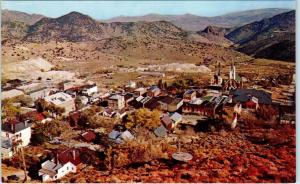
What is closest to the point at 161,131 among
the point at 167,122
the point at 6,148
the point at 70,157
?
the point at 167,122

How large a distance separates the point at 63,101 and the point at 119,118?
39.1 inches

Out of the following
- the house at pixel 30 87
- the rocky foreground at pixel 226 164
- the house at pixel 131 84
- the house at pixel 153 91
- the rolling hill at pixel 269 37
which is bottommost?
the rocky foreground at pixel 226 164

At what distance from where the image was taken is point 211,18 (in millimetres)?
6848

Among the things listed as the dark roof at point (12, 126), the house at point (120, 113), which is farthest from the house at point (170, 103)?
the dark roof at point (12, 126)

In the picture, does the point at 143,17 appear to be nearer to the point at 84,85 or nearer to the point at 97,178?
the point at 84,85

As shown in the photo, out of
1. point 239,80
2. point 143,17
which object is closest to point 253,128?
point 239,80

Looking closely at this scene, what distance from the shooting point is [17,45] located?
6938mm

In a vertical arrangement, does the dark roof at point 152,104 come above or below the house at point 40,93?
below

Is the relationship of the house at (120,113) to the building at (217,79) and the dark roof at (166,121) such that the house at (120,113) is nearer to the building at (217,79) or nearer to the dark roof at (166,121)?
the dark roof at (166,121)

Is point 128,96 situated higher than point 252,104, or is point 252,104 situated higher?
point 128,96

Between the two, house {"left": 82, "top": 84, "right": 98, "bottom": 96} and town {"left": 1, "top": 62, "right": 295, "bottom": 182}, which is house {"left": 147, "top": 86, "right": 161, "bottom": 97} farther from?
house {"left": 82, "top": 84, "right": 98, "bottom": 96}

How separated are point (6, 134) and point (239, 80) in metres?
3.56

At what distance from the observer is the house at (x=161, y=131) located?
21.9ft

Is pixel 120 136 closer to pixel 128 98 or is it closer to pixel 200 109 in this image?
pixel 128 98
